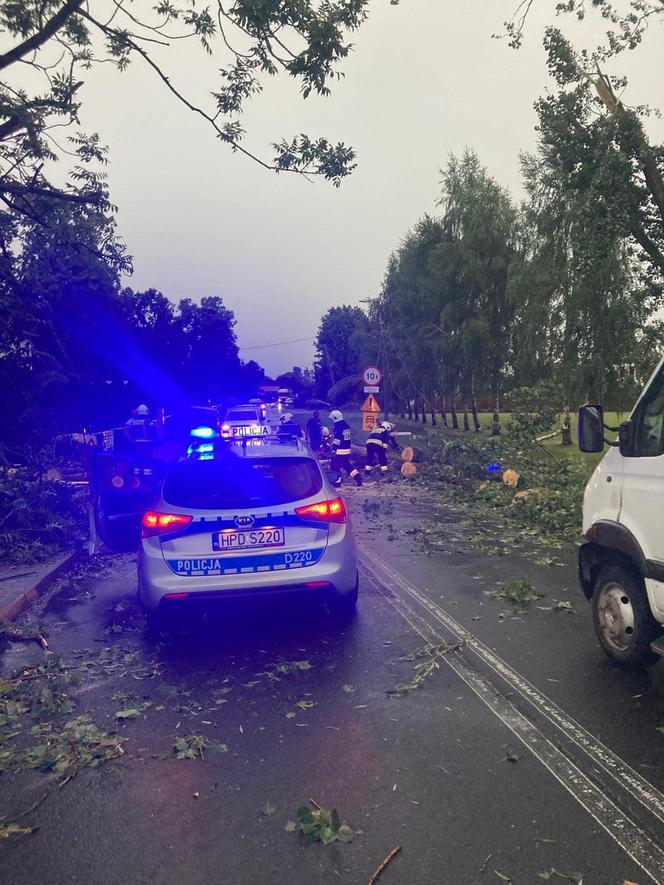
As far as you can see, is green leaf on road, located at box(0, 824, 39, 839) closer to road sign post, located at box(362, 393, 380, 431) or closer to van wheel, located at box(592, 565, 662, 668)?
van wheel, located at box(592, 565, 662, 668)

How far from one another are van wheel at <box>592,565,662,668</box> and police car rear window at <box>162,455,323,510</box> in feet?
8.19

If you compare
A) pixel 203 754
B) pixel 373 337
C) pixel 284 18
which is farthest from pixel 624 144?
pixel 373 337

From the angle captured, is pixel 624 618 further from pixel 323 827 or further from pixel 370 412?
pixel 370 412

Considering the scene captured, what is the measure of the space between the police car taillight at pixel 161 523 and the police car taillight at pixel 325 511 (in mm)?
957

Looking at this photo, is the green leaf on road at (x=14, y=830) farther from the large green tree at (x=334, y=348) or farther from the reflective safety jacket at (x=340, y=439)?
the large green tree at (x=334, y=348)

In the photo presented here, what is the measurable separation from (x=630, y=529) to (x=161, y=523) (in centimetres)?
367

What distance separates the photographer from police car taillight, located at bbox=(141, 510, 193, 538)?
631 cm

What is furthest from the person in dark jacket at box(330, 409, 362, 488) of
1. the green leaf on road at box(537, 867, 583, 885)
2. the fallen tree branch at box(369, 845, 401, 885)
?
Answer: the green leaf on road at box(537, 867, 583, 885)

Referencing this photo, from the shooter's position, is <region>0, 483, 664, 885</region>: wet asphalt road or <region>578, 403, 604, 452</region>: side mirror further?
<region>578, 403, 604, 452</region>: side mirror

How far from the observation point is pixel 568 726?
4516mm

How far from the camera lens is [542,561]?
9.66 meters

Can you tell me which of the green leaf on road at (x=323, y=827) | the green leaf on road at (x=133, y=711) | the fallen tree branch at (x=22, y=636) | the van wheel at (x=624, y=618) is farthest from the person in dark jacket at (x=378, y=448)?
the green leaf on road at (x=323, y=827)

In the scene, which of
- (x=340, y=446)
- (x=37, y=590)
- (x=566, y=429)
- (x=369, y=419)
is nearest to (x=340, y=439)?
(x=340, y=446)

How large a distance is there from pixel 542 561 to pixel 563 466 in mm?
8186
